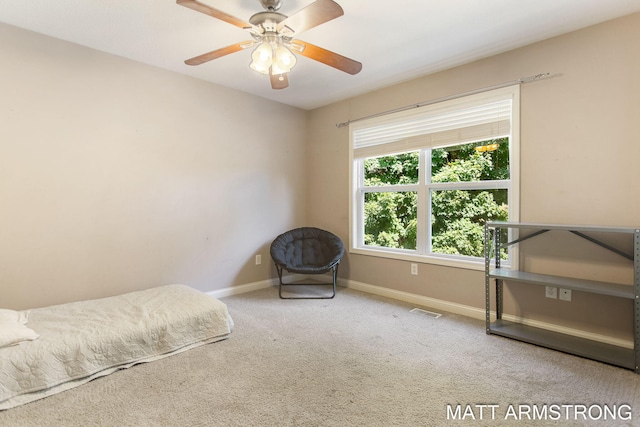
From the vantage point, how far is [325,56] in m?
2.08

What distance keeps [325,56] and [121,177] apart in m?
2.14

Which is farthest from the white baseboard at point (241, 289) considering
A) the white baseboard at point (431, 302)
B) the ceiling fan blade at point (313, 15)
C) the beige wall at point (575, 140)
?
the ceiling fan blade at point (313, 15)

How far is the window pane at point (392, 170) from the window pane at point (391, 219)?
0.48 feet

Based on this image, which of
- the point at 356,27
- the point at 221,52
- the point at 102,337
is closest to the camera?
the point at 102,337

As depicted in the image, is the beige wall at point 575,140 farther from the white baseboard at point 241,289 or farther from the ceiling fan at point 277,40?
the white baseboard at point 241,289

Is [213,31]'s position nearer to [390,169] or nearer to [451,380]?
[390,169]

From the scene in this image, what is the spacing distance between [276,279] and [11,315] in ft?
8.33

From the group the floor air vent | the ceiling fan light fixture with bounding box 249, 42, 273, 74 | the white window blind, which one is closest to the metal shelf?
the floor air vent

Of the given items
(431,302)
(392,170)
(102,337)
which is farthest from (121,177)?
(431,302)

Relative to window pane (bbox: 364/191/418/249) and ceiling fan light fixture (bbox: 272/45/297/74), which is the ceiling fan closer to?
ceiling fan light fixture (bbox: 272/45/297/74)

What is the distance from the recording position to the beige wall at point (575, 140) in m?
2.21

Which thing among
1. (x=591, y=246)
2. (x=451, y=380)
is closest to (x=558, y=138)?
(x=591, y=246)

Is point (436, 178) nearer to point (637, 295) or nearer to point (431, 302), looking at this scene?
point (431, 302)

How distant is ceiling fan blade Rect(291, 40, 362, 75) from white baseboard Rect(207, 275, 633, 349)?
234 cm
